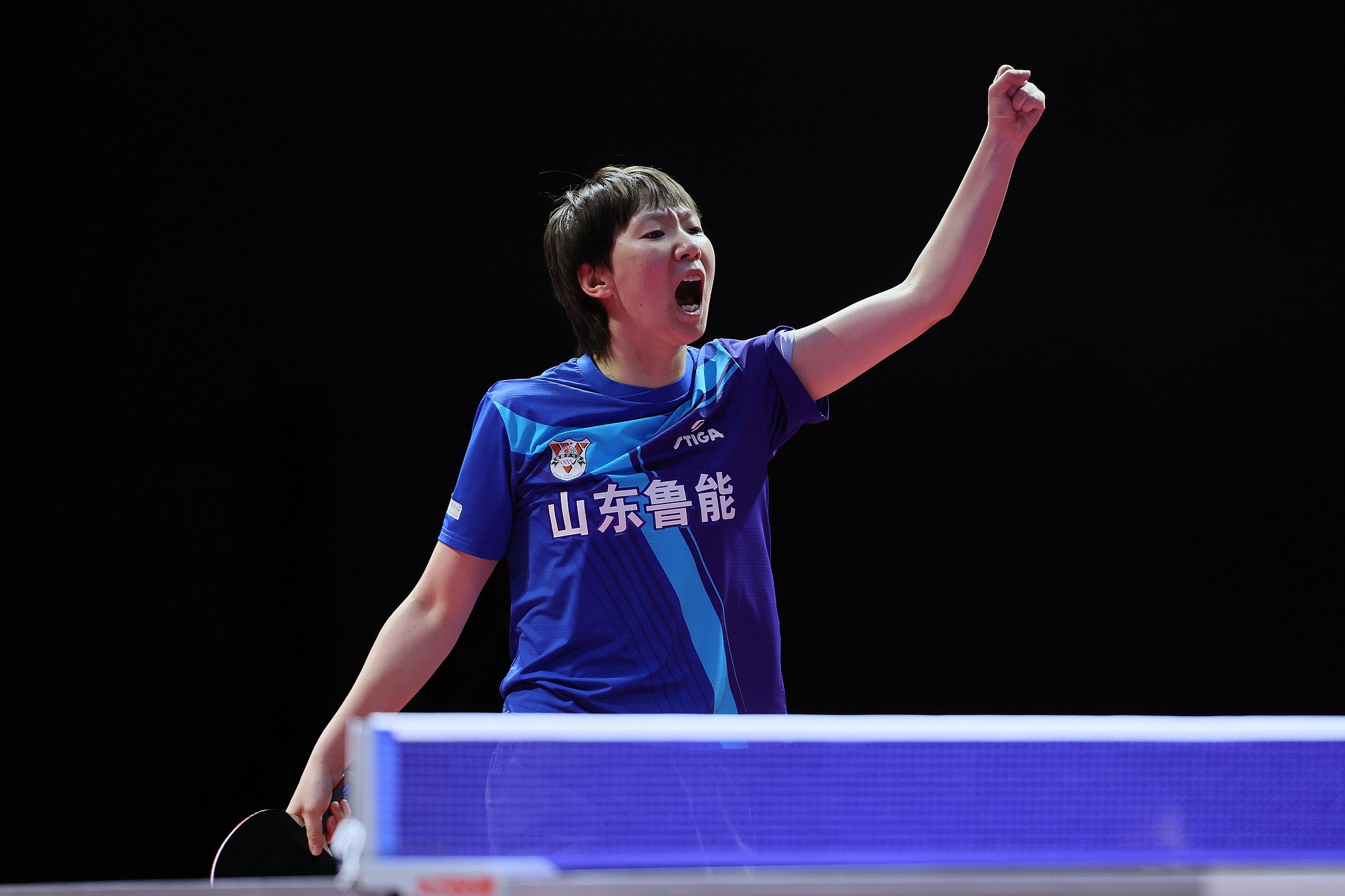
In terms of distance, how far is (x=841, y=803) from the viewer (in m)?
1.13

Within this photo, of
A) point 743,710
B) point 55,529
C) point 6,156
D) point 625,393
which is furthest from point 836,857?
point 6,156

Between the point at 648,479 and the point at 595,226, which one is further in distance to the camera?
the point at 595,226

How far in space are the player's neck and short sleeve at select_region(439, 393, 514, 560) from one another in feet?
0.79

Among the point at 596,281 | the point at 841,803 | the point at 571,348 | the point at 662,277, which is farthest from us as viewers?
the point at 571,348

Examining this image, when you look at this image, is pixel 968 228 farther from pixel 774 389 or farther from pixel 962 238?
pixel 774 389

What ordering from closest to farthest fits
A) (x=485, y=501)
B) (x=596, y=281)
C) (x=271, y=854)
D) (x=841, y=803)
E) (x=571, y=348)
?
(x=841, y=803), (x=271, y=854), (x=485, y=501), (x=596, y=281), (x=571, y=348)

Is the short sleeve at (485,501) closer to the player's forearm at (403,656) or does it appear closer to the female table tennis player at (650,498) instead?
the female table tennis player at (650,498)

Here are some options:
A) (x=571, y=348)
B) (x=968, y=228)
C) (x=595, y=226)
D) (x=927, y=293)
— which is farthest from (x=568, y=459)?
(x=571, y=348)

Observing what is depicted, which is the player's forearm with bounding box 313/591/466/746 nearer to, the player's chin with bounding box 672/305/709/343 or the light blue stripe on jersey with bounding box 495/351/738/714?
the light blue stripe on jersey with bounding box 495/351/738/714

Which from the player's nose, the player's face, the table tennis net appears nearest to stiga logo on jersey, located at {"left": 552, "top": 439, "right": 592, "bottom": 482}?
the player's face

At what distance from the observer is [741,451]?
76.8 inches

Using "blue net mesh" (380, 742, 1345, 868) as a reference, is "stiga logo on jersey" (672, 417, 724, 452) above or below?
above

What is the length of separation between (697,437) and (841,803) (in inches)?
35.1

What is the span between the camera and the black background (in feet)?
12.0
